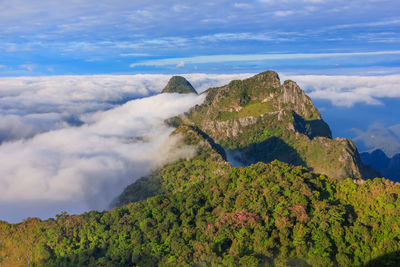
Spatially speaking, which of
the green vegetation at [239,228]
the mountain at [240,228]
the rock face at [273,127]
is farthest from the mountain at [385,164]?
the mountain at [240,228]

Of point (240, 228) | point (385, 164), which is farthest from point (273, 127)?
point (385, 164)

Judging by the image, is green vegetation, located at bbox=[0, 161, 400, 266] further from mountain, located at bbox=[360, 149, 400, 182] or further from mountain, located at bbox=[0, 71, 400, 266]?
mountain, located at bbox=[360, 149, 400, 182]

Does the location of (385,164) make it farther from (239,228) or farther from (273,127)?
(239,228)

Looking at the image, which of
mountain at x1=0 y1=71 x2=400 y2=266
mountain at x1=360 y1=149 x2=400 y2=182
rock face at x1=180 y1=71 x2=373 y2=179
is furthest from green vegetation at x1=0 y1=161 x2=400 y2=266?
mountain at x1=360 y1=149 x2=400 y2=182

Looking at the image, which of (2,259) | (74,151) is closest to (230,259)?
(2,259)

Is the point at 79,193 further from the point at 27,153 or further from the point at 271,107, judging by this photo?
the point at 271,107

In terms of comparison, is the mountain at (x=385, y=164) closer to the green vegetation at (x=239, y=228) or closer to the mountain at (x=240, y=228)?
the green vegetation at (x=239, y=228)
